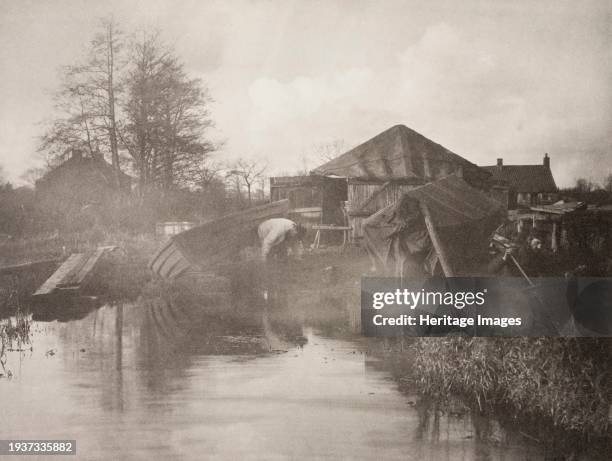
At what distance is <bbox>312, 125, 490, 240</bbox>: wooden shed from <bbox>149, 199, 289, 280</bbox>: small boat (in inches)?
134

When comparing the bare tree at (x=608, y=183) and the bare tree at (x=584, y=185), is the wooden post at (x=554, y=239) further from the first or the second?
the bare tree at (x=608, y=183)

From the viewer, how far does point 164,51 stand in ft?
30.3

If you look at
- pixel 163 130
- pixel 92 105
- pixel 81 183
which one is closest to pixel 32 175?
pixel 81 183

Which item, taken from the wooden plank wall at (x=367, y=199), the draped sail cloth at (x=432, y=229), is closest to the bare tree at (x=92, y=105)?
the draped sail cloth at (x=432, y=229)

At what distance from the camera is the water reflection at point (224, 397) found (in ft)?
15.3

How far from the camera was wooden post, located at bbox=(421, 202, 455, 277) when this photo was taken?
6.83 meters

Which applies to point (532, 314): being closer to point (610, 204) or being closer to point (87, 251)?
point (610, 204)

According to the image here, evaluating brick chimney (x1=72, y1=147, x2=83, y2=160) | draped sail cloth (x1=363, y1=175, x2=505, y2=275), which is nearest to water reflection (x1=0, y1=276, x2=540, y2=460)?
draped sail cloth (x1=363, y1=175, x2=505, y2=275)

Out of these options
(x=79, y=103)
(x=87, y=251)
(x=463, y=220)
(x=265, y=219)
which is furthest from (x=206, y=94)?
(x=463, y=220)

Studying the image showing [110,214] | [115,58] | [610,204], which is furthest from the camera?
[110,214]

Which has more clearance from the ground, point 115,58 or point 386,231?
point 115,58

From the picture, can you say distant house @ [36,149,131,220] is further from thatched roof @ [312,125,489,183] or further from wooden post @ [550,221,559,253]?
wooden post @ [550,221,559,253]

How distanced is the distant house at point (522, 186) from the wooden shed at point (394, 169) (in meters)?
0.89

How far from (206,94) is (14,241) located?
4056mm
